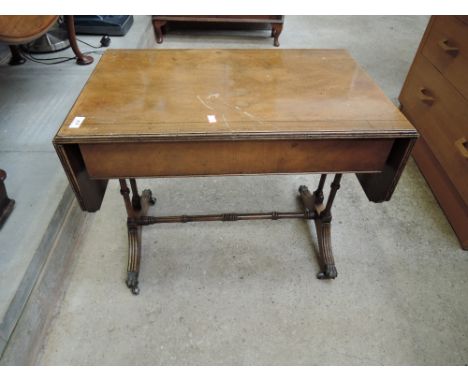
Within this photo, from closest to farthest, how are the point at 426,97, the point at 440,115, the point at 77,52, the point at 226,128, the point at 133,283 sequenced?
1. the point at 226,128
2. the point at 133,283
3. the point at 440,115
4. the point at 426,97
5. the point at 77,52

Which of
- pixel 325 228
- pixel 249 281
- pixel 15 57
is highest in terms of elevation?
pixel 15 57

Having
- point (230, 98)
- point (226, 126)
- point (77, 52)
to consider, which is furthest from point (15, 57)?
point (226, 126)

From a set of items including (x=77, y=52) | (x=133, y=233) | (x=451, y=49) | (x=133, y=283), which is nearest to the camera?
(x=133, y=283)

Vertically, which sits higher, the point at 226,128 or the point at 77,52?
the point at 226,128

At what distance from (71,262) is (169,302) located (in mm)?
506

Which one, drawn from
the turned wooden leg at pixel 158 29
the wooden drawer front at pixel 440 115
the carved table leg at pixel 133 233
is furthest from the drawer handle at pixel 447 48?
the turned wooden leg at pixel 158 29

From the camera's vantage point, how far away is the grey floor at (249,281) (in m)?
1.24

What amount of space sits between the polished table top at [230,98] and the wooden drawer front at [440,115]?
0.79 meters

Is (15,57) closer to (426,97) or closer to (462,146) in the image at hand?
(426,97)

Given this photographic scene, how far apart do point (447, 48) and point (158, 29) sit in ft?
9.11

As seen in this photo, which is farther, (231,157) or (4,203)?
(4,203)

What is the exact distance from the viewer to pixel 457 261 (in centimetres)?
157

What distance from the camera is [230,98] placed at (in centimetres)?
104

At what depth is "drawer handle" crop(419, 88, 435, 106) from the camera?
190 centimetres
